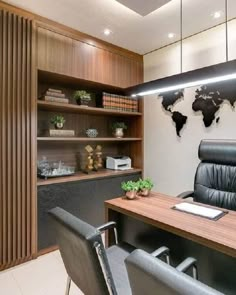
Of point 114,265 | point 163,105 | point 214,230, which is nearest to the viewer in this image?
point 214,230

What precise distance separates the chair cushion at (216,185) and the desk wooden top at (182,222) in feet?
1.45

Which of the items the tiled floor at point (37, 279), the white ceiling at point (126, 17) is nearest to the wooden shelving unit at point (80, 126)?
the white ceiling at point (126, 17)

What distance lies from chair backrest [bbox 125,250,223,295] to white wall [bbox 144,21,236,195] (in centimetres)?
237

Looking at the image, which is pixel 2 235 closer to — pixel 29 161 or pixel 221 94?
pixel 29 161

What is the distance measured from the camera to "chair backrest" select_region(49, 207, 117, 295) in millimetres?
1025

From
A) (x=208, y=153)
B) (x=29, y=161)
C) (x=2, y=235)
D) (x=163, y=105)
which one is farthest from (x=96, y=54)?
(x=2, y=235)

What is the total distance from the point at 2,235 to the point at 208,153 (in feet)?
7.50

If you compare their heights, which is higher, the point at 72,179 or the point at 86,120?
the point at 86,120

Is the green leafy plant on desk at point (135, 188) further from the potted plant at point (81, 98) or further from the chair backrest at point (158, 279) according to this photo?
the potted plant at point (81, 98)

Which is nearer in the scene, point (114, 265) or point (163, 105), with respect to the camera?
point (114, 265)

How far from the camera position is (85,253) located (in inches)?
41.9

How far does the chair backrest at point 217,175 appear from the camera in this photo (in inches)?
87.9

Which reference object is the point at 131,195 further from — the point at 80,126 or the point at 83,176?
the point at 80,126

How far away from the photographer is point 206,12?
2.46 metres
